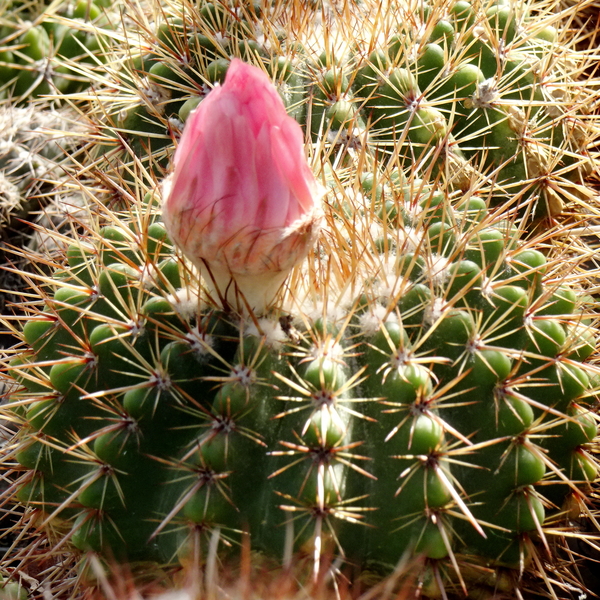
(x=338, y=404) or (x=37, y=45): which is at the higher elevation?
(x=37, y=45)

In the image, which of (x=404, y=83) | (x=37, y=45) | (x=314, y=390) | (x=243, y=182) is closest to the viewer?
(x=243, y=182)

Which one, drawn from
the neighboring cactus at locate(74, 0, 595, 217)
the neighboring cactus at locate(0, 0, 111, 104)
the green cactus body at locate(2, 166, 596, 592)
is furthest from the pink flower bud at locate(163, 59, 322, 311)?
the neighboring cactus at locate(0, 0, 111, 104)

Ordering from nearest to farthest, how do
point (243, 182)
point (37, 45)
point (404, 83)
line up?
1. point (243, 182)
2. point (404, 83)
3. point (37, 45)

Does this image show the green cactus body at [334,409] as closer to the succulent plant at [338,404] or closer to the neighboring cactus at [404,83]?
the succulent plant at [338,404]

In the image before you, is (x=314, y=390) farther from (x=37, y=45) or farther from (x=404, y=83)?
(x=37, y=45)

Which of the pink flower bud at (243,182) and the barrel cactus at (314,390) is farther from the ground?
the pink flower bud at (243,182)

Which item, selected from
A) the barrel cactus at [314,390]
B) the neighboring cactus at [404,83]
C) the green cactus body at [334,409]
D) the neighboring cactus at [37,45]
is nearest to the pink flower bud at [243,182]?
the barrel cactus at [314,390]

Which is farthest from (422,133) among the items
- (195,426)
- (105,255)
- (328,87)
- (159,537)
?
(159,537)

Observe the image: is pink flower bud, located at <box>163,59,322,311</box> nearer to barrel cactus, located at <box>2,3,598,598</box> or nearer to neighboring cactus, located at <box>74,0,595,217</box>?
barrel cactus, located at <box>2,3,598,598</box>

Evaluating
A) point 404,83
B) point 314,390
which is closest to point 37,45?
point 404,83
